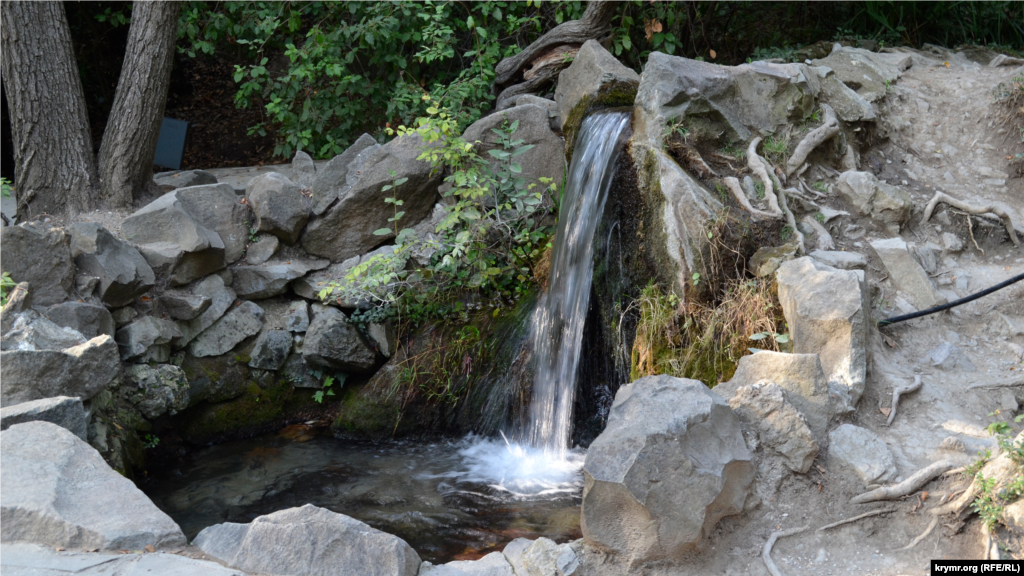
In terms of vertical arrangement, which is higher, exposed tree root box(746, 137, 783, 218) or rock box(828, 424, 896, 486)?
exposed tree root box(746, 137, 783, 218)

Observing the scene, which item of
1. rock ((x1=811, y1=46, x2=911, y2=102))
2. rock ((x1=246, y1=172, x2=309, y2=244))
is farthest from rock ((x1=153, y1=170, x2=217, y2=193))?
rock ((x1=811, y1=46, x2=911, y2=102))

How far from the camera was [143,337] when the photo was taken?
16.3 ft

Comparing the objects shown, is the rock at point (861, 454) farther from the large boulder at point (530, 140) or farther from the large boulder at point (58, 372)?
the large boulder at point (58, 372)

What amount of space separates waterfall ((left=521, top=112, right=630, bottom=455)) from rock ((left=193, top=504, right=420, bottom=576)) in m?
2.24

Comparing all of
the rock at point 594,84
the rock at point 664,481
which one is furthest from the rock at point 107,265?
the rock at point 664,481

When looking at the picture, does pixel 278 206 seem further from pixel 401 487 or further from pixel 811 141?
pixel 811 141

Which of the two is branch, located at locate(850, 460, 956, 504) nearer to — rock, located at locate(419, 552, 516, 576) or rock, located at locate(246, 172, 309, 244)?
rock, located at locate(419, 552, 516, 576)

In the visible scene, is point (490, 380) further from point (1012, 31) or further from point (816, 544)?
point (1012, 31)

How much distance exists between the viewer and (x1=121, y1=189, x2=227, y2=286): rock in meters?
5.24

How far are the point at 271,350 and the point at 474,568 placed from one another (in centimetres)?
308

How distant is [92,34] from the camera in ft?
28.8

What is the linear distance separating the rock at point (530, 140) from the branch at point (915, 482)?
11.4 feet

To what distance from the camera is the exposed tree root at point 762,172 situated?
15.0ft

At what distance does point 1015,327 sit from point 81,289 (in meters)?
5.45
